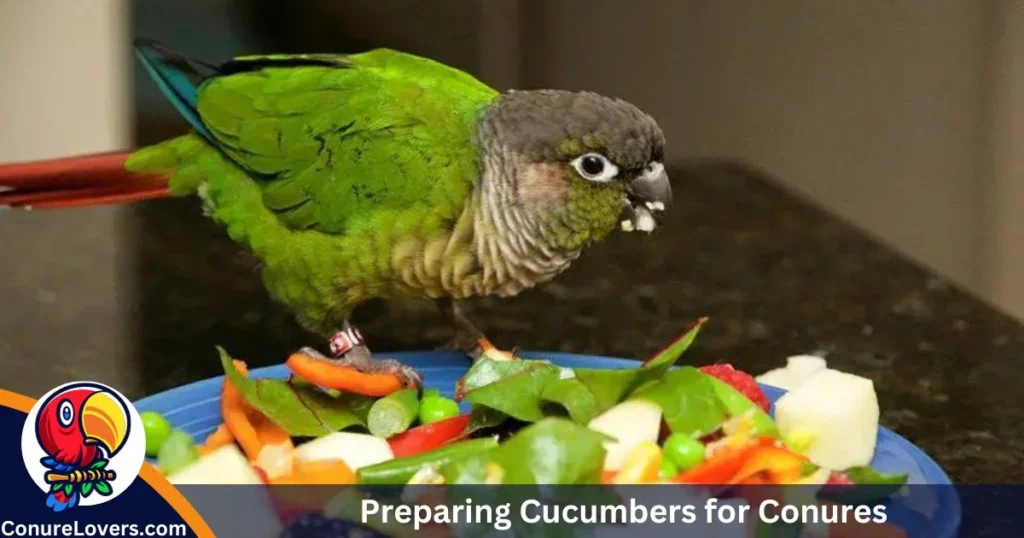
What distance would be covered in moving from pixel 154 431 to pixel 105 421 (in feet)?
0.40

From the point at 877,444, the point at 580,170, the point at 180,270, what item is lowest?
the point at 180,270

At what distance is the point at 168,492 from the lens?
0.75 m

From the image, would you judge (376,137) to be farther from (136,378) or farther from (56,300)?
(56,300)

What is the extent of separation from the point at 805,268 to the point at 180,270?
89cm

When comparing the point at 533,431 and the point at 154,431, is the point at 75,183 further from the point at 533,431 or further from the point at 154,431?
the point at 533,431

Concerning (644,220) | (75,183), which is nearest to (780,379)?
(644,220)

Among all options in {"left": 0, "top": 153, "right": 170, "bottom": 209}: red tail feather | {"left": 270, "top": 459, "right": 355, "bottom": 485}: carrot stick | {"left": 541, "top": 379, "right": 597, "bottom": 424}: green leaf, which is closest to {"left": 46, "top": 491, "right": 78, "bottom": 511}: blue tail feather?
{"left": 270, "top": 459, "right": 355, "bottom": 485}: carrot stick

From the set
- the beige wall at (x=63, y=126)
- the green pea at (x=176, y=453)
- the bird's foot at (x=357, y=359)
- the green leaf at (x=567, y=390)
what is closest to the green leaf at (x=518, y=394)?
the green leaf at (x=567, y=390)

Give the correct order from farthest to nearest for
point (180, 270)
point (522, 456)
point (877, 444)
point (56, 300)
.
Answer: point (180, 270) < point (56, 300) < point (877, 444) < point (522, 456)

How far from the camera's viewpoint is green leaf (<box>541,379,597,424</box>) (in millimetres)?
880

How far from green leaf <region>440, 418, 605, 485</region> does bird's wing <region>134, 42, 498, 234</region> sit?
0.25 meters

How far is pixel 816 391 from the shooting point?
905 mm

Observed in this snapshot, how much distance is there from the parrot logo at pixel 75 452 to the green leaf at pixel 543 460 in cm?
22

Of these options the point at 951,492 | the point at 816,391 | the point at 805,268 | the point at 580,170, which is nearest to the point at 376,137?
the point at 580,170
